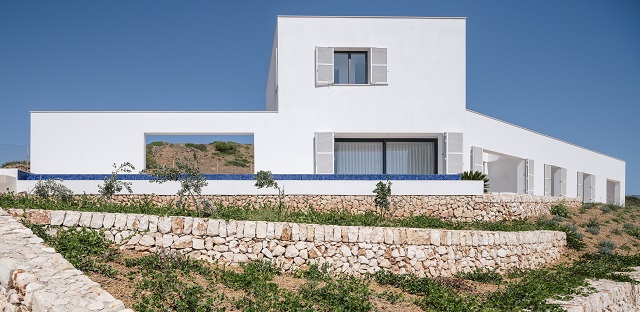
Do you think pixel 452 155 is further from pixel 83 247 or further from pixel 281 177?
pixel 83 247

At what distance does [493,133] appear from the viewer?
20.7m

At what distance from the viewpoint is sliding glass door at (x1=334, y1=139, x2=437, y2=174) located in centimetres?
1886

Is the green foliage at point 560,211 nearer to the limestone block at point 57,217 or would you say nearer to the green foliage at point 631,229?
the green foliage at point 631,229

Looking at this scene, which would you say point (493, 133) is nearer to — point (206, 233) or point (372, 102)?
point (372, 102)

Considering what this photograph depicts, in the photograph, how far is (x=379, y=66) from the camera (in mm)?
18109

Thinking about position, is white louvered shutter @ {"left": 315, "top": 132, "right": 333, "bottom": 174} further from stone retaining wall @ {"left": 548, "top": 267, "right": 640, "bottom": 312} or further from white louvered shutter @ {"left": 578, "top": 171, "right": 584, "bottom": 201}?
white louvered shutter @ {"left": 578, "top": 171, "right": 584, "bottom": 201}

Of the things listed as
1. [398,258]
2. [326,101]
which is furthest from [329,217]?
[326,101]

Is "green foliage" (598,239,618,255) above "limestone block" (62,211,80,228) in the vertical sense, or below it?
below

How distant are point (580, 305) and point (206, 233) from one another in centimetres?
747

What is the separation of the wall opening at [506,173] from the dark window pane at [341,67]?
7.89 m

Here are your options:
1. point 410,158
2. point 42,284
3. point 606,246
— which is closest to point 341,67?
point 410,158

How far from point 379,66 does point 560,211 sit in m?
9.36

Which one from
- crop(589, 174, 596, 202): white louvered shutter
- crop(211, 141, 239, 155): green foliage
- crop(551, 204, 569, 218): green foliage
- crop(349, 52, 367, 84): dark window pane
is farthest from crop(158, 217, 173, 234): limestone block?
crop(211, 141, 239, 155): green foliage

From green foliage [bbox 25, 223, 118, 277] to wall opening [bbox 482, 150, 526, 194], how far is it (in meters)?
17.3
